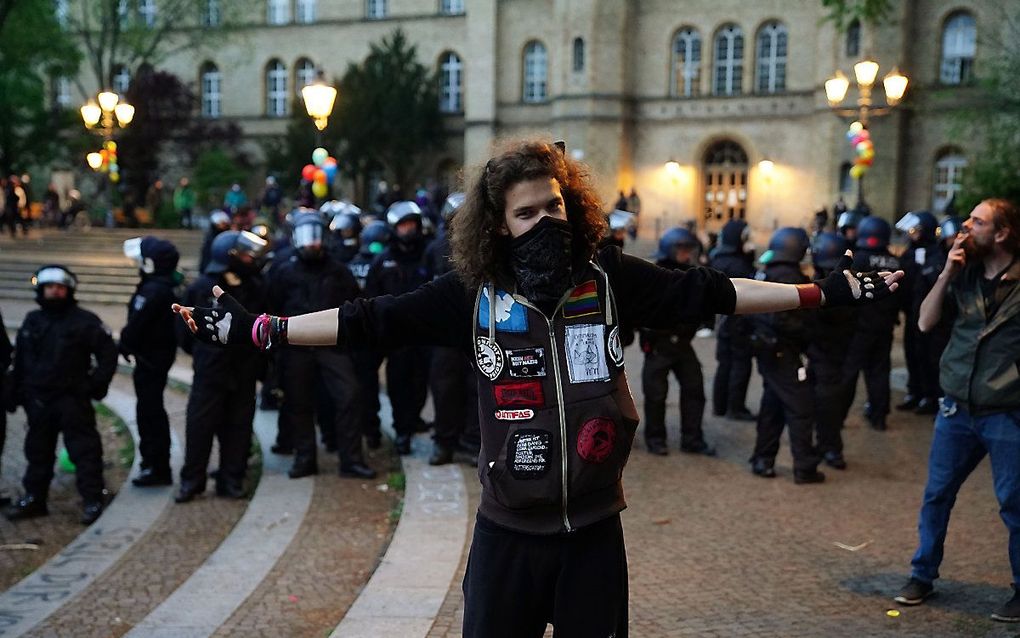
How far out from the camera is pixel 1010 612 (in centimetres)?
516

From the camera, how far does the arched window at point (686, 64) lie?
39.4 meters

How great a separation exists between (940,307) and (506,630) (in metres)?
3.43

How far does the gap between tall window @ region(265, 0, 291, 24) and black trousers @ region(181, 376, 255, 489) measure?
42060 millimetres

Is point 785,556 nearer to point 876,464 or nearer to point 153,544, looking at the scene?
point 876,464

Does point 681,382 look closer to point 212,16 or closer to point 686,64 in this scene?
point 686,64

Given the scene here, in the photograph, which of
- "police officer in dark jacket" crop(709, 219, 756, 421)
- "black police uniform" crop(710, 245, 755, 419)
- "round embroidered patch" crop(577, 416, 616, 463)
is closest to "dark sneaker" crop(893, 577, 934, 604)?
"round embroidered patch" crop(577, 416, 616, 463)

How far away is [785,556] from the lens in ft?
20.6

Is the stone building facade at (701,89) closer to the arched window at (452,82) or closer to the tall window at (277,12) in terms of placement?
the arched window at (452,82)

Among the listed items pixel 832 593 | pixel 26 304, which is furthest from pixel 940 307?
pixel 26 304

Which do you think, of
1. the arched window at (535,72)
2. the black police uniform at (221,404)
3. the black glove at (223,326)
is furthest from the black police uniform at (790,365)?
the arched window at (535,72)

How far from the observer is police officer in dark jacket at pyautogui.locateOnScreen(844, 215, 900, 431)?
9.89 meters

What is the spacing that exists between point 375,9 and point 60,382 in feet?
134

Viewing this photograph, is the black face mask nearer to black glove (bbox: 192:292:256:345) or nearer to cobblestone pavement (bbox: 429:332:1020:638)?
black glove (bbox: 192:292:256:345)

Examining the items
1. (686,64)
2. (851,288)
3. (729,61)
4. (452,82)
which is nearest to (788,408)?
(851,288)
